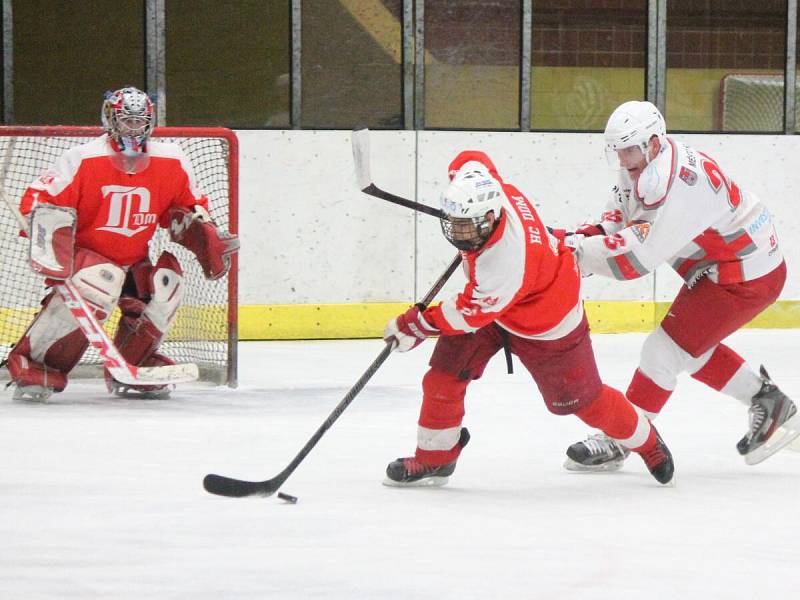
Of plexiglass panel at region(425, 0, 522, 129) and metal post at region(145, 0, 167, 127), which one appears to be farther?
plexiglass panel at region(425, 0, 522, 129)

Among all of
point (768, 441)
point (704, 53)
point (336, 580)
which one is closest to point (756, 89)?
point (704, 53)

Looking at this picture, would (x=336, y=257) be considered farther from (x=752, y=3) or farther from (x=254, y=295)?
(x=752, y=3)

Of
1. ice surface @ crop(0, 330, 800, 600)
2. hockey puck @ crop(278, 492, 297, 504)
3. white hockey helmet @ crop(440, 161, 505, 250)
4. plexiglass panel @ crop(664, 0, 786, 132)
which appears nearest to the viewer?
ice surface @ crop(0, 330, 800, 600)

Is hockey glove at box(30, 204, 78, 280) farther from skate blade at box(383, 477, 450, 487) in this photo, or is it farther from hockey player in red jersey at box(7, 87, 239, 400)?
skate blade at box(383, 477, 450, 487)

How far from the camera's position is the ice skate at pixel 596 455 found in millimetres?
3984

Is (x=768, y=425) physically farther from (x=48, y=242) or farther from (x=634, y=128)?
(x=48, y=242)

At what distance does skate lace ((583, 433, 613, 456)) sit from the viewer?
13.1 feet

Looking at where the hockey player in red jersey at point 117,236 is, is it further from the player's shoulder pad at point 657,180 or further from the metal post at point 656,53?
the metal post at point 656,53

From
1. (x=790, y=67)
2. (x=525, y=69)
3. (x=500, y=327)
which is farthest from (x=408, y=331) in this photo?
(x=790, y=67)

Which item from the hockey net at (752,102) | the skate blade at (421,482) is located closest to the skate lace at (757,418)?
the skate blade at (421,482)

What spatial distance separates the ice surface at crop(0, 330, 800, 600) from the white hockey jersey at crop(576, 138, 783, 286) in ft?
1.89

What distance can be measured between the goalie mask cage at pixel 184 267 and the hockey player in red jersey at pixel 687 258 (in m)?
1.99

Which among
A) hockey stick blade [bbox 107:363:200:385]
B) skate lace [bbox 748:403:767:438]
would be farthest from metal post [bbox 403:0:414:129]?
skate lace [bbox 748:403:767:438]

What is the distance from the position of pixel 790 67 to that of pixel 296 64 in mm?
2763
